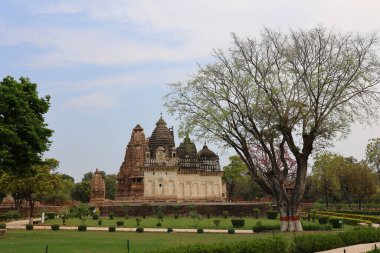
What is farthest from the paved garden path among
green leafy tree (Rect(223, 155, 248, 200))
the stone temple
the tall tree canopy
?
green leafy tree (Rect(223, 155, 248, 200))

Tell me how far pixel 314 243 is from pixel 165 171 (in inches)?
1645

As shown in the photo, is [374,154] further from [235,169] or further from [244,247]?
[244,247]

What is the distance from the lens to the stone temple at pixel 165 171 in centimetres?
5994

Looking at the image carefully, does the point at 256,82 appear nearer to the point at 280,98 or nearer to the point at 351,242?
the point at 280,98

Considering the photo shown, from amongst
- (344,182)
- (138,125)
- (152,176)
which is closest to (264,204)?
(344,182)

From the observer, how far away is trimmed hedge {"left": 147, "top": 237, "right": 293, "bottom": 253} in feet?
49.9

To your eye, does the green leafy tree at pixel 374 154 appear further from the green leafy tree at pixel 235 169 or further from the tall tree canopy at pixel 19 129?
the tall tree canopy at pixel 19 129

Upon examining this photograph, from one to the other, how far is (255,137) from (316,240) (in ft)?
41.0


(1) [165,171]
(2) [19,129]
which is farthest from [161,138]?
(2) [19,129]

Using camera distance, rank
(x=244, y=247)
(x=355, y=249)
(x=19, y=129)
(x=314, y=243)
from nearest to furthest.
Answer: (x=244, y=247), (x=314, y=243), (x=355, y=249), (x=19, y=129)

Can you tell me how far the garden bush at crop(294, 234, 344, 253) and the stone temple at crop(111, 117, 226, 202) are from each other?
37.8 metres

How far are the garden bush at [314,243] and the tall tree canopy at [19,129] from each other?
16171mm

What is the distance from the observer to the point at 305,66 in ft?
96.6

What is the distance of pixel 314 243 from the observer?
761 inches
